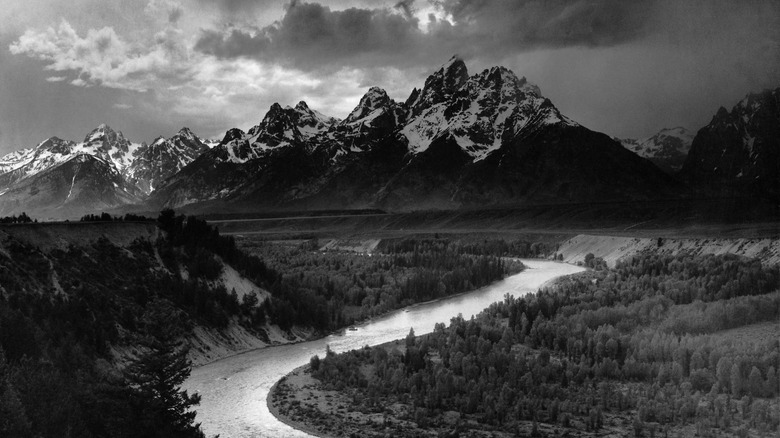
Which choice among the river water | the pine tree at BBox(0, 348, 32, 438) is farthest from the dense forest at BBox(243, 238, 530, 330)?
the pine tree at BBox(0, 348, 32, 438)

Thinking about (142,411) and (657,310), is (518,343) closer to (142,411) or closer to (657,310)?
(657,310)

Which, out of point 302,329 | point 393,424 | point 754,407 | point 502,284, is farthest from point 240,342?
point 502,284

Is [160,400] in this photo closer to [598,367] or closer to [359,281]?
[598,367]

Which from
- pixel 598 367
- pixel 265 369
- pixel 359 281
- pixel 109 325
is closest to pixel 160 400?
pixel 109 325

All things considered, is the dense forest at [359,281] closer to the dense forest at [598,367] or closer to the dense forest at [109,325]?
the dense forest at [109,325]

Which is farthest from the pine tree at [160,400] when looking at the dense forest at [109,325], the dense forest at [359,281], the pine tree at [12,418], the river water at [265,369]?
the dense forest at [359,281]
